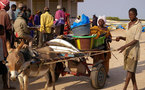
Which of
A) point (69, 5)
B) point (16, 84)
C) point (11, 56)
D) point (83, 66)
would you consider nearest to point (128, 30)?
point (83, 66)

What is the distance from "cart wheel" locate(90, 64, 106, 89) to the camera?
5871mm

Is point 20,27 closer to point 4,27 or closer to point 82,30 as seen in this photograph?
point 4,27

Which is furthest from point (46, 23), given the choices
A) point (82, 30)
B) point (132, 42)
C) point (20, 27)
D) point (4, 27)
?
point (132, 42)

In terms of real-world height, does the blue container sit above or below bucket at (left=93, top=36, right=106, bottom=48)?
above

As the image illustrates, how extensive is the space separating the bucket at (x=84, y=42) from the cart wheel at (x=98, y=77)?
72cm

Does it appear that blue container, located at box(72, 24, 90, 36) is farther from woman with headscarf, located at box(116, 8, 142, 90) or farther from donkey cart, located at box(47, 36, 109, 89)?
woman with headscarf, located at box(116, 8, 142, 90)

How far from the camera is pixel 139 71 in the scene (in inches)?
333

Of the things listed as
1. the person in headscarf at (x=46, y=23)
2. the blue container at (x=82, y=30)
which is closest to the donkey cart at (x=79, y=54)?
the blue container at (x=82, y=30)

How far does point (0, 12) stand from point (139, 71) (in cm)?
583

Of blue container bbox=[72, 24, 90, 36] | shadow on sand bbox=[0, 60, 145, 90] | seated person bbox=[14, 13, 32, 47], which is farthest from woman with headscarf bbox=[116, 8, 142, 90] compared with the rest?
seated person bbox=[14, 13, 32, 47]

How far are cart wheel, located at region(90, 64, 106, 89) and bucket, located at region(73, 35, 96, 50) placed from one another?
724mm

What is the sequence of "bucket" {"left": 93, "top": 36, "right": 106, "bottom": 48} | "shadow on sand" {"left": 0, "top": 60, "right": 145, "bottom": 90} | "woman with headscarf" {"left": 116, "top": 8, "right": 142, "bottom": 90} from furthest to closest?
"shadow on sand" {"left": 0, "top": 60, "right": 145, "bottom": 90}, "bucket" {"left": 93, "top": 36, "right": 106, "bottom": 48}, "woman with headscarf" {"left": 116, "top": 8, "right": 142, "bottom": 90}

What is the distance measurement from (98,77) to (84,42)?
3.75 ft

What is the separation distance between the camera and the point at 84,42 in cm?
564
